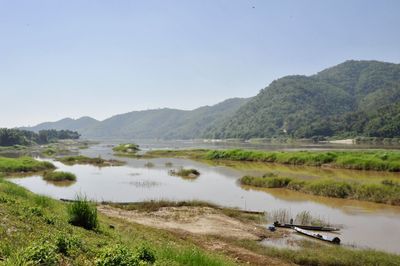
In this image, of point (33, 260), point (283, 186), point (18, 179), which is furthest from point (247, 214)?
point (18, 179)

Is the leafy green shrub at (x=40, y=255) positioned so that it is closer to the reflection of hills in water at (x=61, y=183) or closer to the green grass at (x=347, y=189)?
the green grass at (x=347, y=189)

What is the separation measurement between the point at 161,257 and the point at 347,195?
30176mm

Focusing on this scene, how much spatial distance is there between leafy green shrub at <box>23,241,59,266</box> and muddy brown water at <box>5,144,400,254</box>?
60.5 feet

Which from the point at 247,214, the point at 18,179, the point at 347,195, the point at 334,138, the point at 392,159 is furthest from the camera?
the point at 334,138

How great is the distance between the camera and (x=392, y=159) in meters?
61.6

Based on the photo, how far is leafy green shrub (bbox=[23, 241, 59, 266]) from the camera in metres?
7.97

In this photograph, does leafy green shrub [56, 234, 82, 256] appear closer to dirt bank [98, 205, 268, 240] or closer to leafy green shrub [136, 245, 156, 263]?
leafy green shrub [136, 245, 156, 263]

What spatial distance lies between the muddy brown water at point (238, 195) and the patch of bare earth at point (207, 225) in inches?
212

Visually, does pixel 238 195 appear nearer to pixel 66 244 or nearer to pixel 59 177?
pixel 59 177

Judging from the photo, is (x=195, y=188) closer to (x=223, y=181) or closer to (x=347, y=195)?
(x=223, y=181)

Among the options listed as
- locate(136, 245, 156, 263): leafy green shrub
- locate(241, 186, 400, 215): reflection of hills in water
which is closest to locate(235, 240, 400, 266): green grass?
locate(136, 245, 156, 263): leafy green shrub

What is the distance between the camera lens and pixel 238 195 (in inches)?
1591

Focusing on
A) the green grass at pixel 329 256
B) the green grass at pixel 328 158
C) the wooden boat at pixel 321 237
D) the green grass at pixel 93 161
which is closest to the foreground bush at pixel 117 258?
the green grass at pixel 329 256

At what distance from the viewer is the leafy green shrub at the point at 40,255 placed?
26.2 ft
